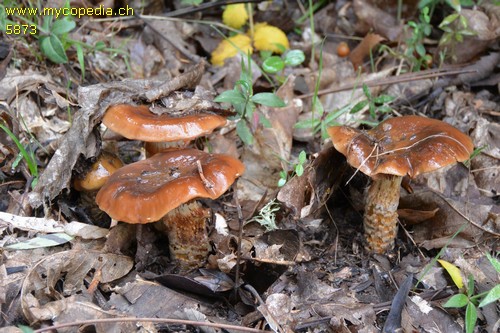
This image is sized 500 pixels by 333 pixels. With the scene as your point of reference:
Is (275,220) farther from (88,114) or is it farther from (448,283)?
(88,114)

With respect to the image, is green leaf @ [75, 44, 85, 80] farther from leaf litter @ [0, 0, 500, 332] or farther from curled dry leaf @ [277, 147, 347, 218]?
curled dry leaf @ [277, 147, 347, 218]

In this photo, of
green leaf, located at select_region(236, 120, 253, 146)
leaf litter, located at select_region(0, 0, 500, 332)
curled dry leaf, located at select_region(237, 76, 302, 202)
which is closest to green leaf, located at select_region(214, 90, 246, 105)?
leaf litter, located at select_region(0, 0, 500, 332)

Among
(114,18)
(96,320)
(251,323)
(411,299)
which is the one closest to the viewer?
(96,320)

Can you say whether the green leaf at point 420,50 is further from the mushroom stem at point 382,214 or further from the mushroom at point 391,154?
the mushroom stem at point 382,214

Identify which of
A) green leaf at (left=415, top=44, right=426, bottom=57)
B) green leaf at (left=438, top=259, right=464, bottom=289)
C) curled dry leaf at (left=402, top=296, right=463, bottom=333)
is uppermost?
green leaf at (left=415, top=44, right=426, bottom=57)

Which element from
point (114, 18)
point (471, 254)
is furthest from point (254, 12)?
point (471, 254)
